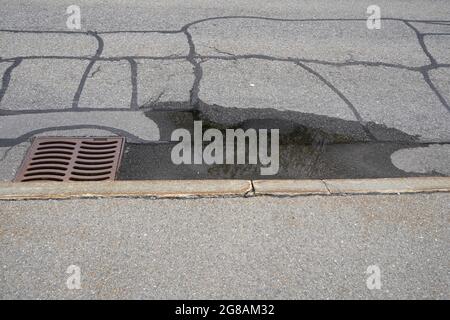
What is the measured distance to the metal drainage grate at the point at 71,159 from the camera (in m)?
3.85

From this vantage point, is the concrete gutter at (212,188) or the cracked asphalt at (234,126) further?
the concrete gutter at (212,188)

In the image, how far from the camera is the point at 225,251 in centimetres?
314

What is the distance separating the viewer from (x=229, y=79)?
5.45 meters

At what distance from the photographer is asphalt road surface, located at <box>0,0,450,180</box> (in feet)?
14.2

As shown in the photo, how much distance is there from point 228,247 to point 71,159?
1960mm

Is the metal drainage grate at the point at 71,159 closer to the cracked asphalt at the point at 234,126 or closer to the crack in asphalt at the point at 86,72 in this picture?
the cracked asphalt at the point at 234,126

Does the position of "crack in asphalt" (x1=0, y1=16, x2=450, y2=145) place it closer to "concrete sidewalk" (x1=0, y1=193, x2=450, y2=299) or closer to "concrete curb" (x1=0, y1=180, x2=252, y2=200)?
"concrete curb" (x1=0, y1=180, x2=252, y2=200)

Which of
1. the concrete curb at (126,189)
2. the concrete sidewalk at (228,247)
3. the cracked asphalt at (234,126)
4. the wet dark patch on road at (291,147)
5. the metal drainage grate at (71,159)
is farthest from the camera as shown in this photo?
the wet dark patch on road at (291,147)

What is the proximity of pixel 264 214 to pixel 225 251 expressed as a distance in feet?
1.74

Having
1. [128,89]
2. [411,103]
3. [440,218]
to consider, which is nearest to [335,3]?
[411,103]

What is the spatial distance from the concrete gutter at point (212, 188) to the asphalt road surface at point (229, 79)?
22cm

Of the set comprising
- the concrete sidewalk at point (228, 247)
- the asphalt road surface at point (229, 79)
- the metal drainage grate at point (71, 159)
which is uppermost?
the asphalt road surface at point (229, 79)

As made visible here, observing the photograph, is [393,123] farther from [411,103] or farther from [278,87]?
[278,87]

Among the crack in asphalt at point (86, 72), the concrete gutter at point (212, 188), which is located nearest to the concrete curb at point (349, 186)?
the concrete gutter at point (212, 188)
